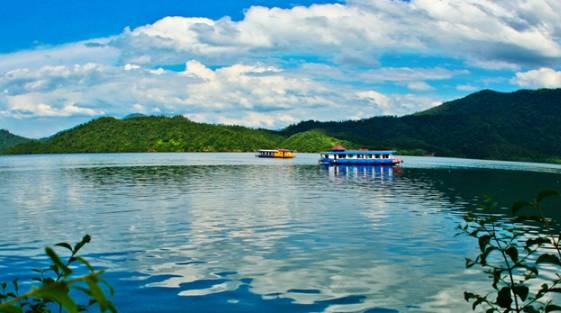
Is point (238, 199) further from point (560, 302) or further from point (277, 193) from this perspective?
point (560, 302)

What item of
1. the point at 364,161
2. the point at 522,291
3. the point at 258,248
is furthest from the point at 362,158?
the point at 522,291

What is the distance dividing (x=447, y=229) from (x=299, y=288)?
20.5 metres

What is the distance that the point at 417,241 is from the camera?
33625mm

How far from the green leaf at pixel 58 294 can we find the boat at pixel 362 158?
500ft

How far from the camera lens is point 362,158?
520ft

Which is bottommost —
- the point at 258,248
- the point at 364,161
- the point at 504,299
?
the point at 258,248

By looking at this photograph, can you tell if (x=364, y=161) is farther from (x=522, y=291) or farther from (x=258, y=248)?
(x=522, y=291)

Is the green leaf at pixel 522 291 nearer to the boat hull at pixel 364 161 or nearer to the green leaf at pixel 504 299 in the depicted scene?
the green leaf at pixel 504 299

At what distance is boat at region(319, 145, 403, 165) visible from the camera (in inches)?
6097

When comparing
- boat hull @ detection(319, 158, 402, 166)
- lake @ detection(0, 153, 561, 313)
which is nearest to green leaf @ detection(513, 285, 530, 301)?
lake @ detection(0, 153, 561, 313)

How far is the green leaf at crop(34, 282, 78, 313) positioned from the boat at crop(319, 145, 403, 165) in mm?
152479

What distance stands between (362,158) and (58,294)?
520ft

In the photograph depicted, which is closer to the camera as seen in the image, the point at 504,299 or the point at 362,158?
the point at 504,299

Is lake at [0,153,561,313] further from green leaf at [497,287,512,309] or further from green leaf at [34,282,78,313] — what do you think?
green leaf at [34,282,78,313]
